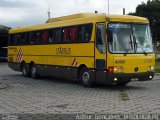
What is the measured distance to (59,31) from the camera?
21.3 meters

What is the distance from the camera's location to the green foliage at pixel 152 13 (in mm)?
49125

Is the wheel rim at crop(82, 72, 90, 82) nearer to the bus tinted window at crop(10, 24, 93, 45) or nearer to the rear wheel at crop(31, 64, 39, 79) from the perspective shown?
A: the bus tinted window at crop(10, 24, 93, 45)

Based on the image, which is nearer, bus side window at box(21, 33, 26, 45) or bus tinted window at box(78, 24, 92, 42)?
bus tinted window at box(78, 24, 92, 42)

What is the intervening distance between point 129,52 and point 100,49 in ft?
3.68

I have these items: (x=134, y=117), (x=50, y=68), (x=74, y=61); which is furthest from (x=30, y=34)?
(x=134, y=117)

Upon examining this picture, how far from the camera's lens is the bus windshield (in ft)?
57.2

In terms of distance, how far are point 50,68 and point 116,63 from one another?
5.73 metres

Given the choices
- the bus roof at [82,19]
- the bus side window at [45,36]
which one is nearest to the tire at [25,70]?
the bus roof at [82,19]

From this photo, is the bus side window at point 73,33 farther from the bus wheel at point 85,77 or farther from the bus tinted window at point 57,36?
the bus wheel at point 85,77

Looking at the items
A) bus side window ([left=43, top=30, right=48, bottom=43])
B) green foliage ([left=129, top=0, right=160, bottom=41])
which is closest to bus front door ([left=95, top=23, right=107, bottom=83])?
bus side window ([left=43, top=30, right=48, bottom=43])

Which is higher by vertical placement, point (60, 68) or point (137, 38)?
point (137, 38)

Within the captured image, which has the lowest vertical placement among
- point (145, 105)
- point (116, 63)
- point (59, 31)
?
point (145, 105)

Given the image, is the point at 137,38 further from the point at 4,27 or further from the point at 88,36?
the point at 4,27

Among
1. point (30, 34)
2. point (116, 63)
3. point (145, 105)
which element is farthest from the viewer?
point (30, 34)
